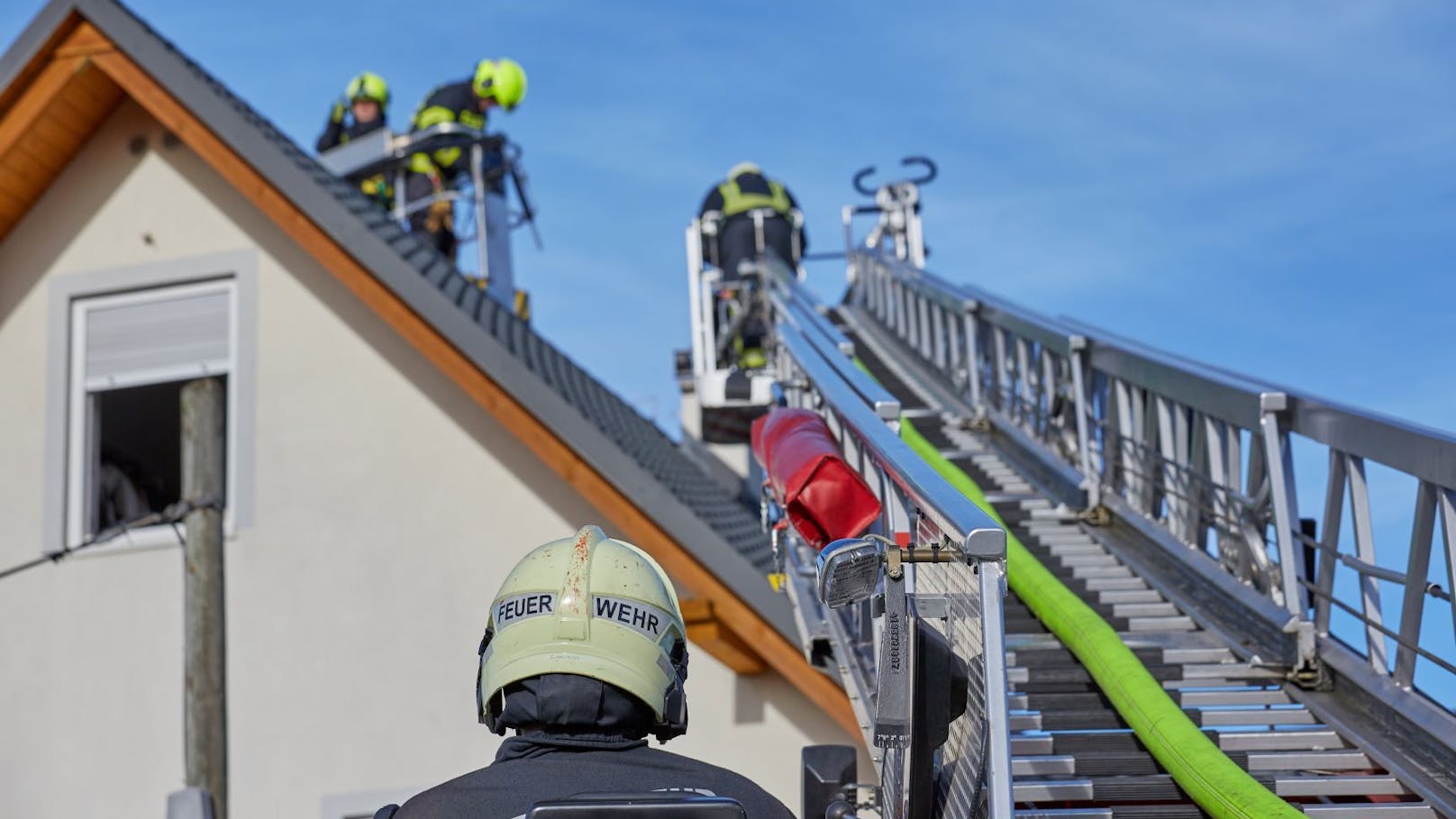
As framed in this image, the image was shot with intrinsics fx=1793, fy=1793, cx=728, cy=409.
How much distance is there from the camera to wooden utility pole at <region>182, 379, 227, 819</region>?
26.4 ft

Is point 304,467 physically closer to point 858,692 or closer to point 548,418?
point 548,418

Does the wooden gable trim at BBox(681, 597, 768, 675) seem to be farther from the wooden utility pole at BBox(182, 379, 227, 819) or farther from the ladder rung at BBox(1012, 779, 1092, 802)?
the ladder rung at BBox(1012, 779, 1092, 802)

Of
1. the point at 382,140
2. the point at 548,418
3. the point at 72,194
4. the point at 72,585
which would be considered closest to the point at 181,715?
the point at 72,585

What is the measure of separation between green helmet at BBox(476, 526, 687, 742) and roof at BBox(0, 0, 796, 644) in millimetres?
5938

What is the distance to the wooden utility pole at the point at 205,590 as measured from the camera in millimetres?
8055

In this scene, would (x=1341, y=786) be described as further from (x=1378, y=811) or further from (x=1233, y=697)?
(x=1233, y=697)

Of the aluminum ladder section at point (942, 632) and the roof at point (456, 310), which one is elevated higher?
the roof at point (456, 310)

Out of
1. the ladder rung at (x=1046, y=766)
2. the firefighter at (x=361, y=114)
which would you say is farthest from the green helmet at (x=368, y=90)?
the ladder rung at (x=1046, y=766)

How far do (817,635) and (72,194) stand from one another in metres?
7.30

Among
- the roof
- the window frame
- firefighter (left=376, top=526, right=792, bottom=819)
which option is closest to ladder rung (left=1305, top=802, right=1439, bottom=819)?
firefighter (left=376, top=526, right=792, bottom=819)

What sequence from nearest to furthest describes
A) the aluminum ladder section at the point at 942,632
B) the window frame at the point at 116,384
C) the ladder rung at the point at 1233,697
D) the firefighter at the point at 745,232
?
the aluminum ladder section at the point at 942,632, the ladder rung at the point at 1233,697, the window frame at the point at 116,384, the firefighter at the point at 745,232

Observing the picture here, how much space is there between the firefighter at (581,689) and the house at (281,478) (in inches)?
235

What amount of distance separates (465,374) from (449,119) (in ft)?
30.9

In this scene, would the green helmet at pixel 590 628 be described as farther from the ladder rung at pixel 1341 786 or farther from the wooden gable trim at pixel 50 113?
the wooden gable trim at pixel 50 113
